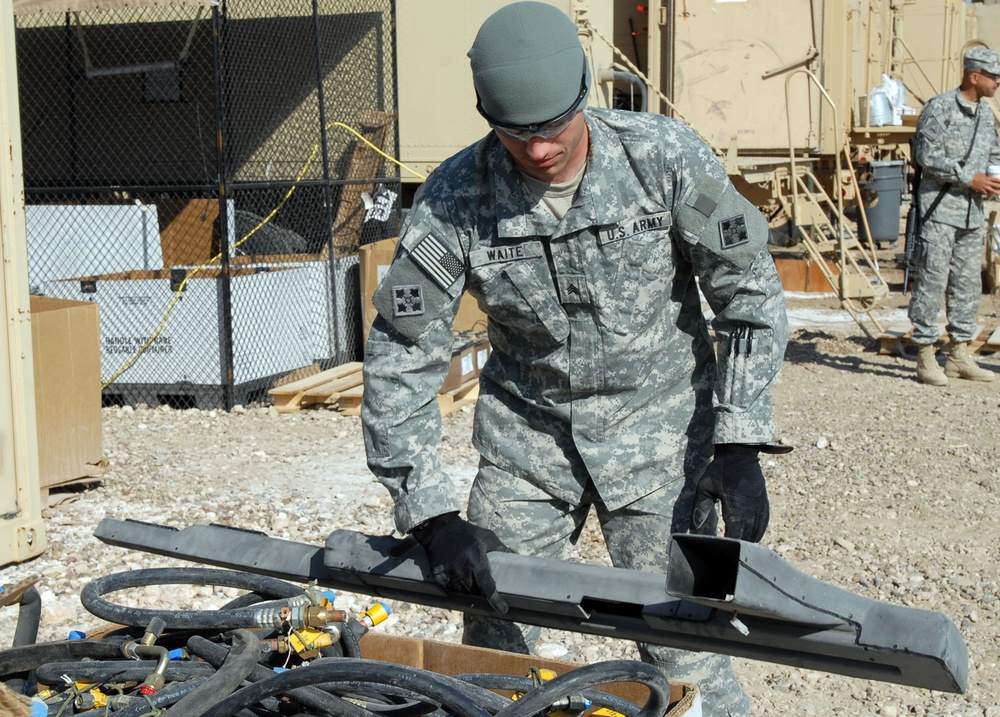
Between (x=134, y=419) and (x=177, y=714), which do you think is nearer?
(x=177, y=714)

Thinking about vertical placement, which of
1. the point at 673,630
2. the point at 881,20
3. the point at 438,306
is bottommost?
the point at 673,630

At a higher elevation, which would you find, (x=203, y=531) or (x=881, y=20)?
(x=881, y=20)

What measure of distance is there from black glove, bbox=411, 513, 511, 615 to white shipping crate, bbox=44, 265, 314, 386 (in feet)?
18.2

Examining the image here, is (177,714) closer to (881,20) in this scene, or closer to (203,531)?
(203,531)

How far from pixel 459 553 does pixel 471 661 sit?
30cm

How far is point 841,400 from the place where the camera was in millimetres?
7660

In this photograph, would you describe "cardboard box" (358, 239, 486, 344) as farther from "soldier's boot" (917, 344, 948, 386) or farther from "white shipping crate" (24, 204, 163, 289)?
"soldier's boot" (917, 344, 948, 386)

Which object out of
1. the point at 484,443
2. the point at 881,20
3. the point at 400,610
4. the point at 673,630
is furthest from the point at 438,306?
the point at 881,20

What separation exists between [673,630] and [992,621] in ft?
8.77

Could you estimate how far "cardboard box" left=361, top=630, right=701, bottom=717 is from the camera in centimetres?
217

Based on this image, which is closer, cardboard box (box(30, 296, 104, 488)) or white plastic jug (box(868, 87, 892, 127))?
cardboard box (box(30, 296, 104, 488))

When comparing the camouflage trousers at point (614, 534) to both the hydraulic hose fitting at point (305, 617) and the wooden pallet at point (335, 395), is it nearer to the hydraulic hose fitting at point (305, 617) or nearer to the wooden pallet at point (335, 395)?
the hydraulic hose fitting at point (305, 617)

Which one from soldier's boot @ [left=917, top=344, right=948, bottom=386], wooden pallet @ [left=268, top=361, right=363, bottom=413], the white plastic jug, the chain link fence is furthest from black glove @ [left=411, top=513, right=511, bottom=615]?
the white plastic jug

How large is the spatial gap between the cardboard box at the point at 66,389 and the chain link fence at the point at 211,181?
68.4 inches
